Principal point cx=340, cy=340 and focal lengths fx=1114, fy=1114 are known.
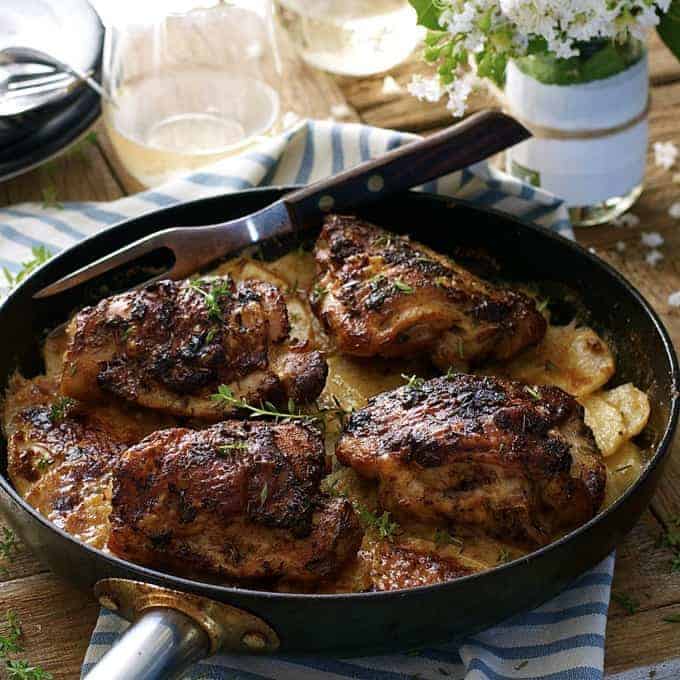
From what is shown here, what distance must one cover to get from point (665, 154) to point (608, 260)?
27.7 inches

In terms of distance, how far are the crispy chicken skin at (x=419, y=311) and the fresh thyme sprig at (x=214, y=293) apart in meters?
0.30

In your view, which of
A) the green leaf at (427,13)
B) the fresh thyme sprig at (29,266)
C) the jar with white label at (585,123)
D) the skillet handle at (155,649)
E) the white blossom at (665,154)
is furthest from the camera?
the white blossom at (665,154)

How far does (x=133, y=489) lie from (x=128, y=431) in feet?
1.58

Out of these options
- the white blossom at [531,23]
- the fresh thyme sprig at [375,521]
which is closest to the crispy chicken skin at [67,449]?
the fresh thyme sprig at [375,521]

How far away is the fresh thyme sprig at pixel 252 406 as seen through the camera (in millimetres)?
2776

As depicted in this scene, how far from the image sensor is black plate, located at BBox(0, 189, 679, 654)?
2.36 metres

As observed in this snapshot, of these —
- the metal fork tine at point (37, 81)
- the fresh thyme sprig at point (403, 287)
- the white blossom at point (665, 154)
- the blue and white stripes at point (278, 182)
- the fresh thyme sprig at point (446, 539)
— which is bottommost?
the white blossom at point (665, 154)

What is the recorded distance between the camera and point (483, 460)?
2613 millimetres

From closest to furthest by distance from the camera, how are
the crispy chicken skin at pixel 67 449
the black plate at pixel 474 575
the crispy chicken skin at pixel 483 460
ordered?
1. the black plate at pixel 474 575
2. the crispy chicken skin at pixel 483 460
3. the crispy chicken skin at pixel 67 449

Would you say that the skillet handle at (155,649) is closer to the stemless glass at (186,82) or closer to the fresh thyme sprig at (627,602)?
the fresh thyme sprig at (627,602)

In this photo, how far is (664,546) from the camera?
300cm

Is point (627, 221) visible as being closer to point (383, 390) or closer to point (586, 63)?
point (586, 63)

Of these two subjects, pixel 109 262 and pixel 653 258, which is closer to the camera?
pixel 109 262

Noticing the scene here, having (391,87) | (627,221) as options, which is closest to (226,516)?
(627,221)
